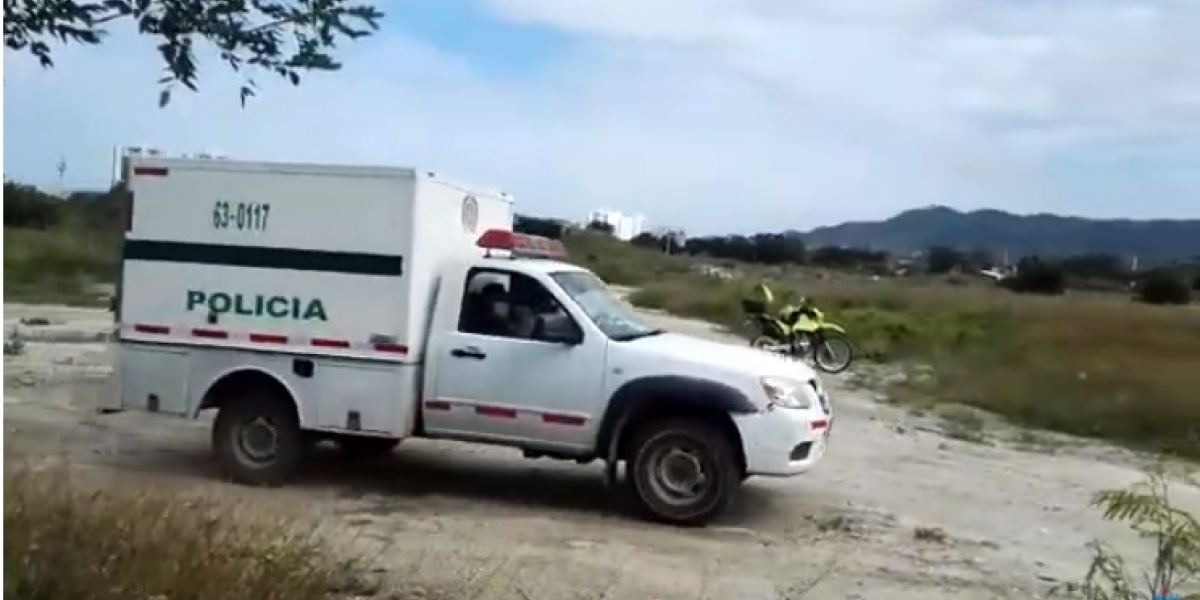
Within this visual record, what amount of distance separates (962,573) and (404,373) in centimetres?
406

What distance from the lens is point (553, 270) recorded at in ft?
37.2

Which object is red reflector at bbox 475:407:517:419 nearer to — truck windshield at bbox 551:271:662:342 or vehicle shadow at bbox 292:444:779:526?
vehicle shadow at bbox 292:444:779:526

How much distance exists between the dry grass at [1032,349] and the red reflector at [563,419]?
394cm

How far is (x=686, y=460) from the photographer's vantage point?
10508mm

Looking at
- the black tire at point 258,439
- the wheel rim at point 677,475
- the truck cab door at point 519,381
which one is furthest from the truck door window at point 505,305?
the black tire at point 258,439

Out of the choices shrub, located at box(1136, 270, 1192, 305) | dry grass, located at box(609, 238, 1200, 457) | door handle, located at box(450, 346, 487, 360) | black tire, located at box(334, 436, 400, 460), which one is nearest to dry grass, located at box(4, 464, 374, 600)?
door handle, located at box(450, 346, 487, 360)

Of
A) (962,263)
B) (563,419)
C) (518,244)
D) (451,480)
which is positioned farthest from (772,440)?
(962,263)

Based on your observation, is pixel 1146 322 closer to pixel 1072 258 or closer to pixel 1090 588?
pixel 1072 258

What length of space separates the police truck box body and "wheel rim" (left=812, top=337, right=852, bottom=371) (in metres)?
16.4

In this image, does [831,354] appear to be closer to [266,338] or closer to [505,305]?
[505,305]

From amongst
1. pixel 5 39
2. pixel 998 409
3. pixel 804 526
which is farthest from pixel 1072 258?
pixel 5 39

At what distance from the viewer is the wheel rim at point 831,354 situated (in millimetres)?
27438

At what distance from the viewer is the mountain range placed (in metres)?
39.8

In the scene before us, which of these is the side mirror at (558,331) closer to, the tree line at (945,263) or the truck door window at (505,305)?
the truck door window at (505,305)
